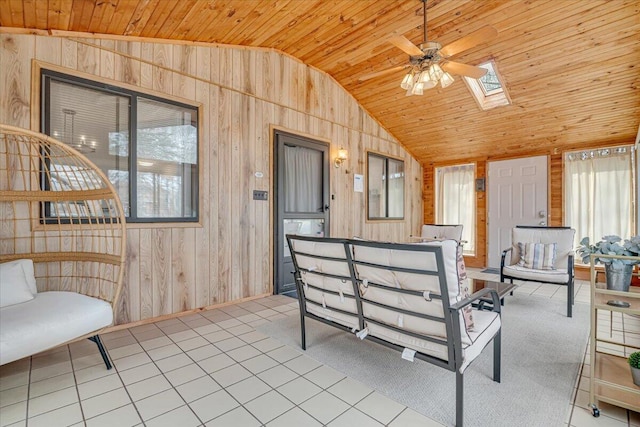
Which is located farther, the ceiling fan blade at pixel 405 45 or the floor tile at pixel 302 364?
the ceiling fan blade at pixel 405 45

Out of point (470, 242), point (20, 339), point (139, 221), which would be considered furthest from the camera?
point (470, 242)

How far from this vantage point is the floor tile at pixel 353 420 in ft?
4.79

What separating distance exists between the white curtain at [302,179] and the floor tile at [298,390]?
2.54 meters

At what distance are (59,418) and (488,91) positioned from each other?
579 centimetres

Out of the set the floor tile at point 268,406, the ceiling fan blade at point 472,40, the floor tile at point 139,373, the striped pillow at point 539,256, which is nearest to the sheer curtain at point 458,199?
the striped pillow at point 539,256

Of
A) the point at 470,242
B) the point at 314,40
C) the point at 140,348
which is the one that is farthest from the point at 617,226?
the point at 140,348

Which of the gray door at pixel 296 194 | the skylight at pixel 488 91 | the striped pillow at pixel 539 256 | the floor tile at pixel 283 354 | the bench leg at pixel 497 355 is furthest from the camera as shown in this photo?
the skylight at pixel 488 91

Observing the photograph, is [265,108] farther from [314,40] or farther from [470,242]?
[470,242]

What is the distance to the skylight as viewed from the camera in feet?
14.2

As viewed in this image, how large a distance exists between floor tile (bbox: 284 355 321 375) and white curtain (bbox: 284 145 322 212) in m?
2.27

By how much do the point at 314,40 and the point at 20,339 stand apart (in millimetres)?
4037

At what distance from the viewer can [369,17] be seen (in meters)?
3.37

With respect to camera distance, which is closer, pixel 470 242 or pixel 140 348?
pixel 140 348

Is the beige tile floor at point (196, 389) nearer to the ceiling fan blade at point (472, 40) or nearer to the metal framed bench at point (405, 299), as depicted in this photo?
the metal framed bench at point (405, 299)
